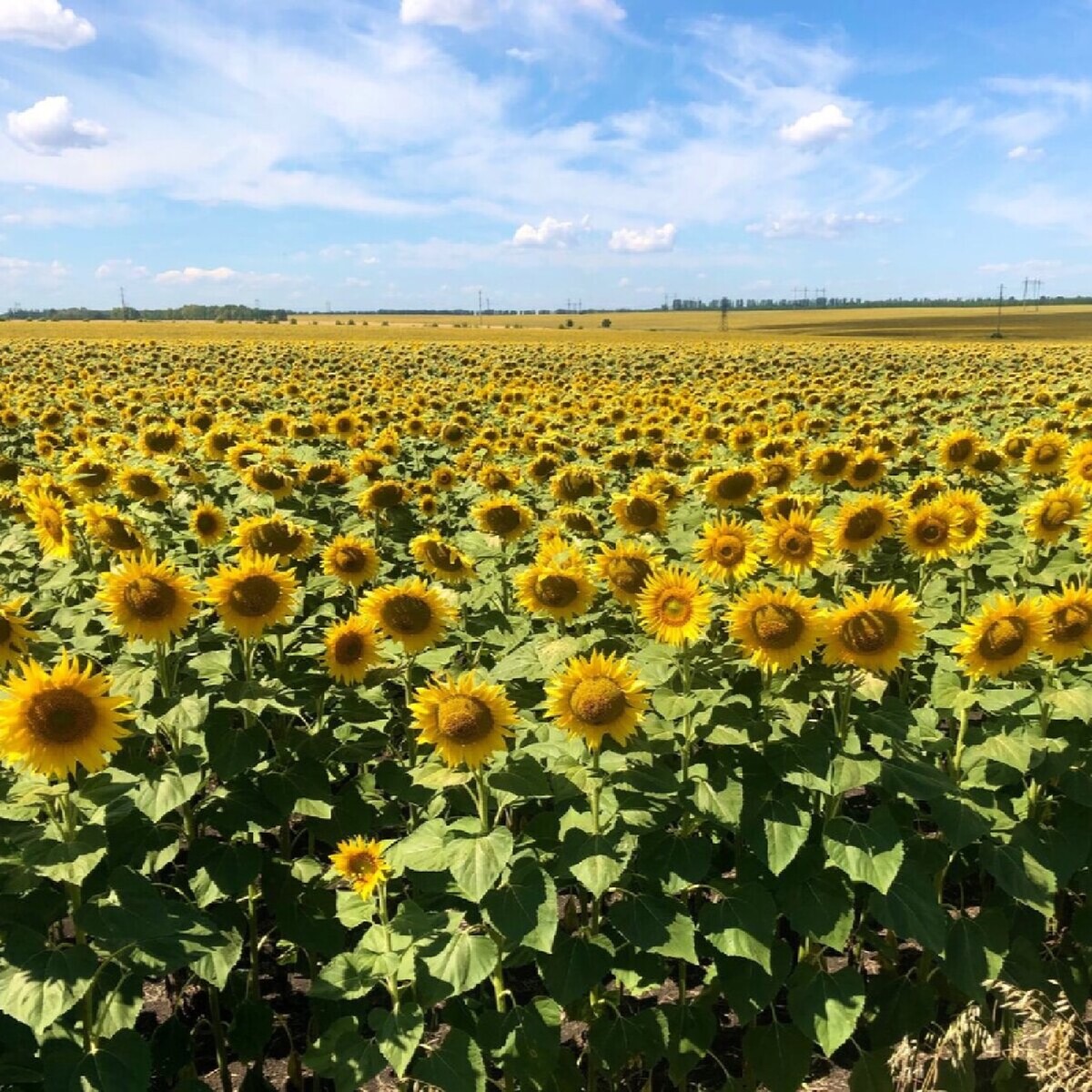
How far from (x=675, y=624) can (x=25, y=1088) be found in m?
3.09

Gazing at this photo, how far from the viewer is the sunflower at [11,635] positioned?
10.6 ft

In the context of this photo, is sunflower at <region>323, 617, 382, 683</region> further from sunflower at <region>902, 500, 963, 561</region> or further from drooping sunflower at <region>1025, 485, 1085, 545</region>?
drooping sunflower at <region>1025, 485, 1085, 545</region>

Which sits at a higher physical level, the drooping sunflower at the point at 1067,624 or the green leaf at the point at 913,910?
the drooping sunflower at the point at 1067,624

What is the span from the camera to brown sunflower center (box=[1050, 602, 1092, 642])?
11.8 feet

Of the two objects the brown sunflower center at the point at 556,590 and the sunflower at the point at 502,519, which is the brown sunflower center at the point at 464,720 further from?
the sunflower at the point at 502,519

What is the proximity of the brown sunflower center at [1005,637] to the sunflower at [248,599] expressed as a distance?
124 inches

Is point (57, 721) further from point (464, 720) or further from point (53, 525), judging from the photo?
point (53, 525)

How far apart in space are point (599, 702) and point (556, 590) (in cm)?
103

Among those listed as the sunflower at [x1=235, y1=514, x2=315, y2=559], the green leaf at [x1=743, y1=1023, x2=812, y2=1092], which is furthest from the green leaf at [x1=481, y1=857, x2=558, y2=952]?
the sunflower at [x1=235, y1=514, x2=315, y2=559]

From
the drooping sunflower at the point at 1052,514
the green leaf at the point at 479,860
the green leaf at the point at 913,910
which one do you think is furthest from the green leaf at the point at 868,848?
the drooping sunflower at the point at 1052,514

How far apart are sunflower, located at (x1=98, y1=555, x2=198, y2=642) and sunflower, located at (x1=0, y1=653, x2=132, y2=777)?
0.51 m

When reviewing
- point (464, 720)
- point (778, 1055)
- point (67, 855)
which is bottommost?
point (778, 1055)

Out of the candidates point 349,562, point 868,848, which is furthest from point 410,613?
point 868,848

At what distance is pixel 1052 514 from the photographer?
5.34 metres
